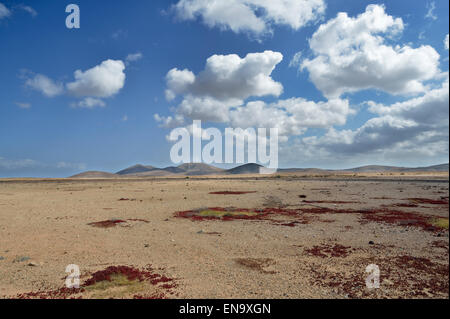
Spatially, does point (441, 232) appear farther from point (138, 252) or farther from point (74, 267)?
point (74, 267)

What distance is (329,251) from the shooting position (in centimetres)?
1174

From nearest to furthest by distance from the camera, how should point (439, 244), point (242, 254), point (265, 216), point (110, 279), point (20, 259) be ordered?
point (110, 279)
point (20, 259)
point (242, 254)
point (439, 244)
point (265, 216)

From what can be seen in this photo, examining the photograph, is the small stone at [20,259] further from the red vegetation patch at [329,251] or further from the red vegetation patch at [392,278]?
the red vegetation patch at [329,251]

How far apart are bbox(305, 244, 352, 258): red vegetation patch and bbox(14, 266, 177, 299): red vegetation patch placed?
6.06m

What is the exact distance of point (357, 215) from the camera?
20.6m

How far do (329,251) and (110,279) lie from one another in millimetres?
8543

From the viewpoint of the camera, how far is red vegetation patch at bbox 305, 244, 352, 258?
11.2 metres

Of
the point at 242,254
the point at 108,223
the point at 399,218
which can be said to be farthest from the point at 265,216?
the point at 108,223

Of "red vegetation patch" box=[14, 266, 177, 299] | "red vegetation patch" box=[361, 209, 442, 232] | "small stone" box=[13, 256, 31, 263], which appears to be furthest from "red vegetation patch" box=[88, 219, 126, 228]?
"red vegetation patch" box=[361, 209, 442, 232]

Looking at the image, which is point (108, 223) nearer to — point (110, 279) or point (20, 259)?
point (20, 259)

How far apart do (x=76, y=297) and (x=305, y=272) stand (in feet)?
23.0

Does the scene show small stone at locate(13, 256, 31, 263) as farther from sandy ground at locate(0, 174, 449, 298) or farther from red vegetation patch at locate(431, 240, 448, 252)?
red vegetation patch at locate(431, 240, 448, 252)
